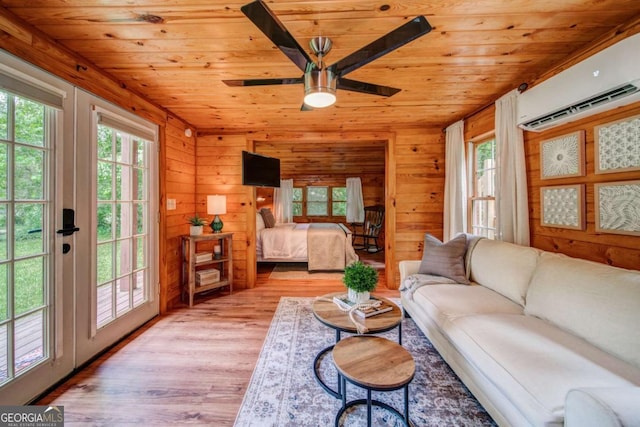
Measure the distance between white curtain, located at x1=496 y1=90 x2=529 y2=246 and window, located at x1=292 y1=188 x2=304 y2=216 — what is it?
5440 millimetres

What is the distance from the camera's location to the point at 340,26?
1.49 meters

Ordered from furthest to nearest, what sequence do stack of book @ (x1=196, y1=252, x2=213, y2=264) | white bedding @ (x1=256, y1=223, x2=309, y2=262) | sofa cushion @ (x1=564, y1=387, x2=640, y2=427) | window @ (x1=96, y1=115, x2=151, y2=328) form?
white bedding @ (x1=256, y1=223, x2=309, y2=262), stack of book @ (x1=196, y1=252, x2=213, y2=264), window @ (x1=96, y1=115, x2=151, y2=328), sofa cushion @ (x1=564, y1=387, x2=640, y2=427)

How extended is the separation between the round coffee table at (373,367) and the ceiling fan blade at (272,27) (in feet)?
5.23

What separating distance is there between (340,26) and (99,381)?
2.81 m

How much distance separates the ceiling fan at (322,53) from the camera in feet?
3.45

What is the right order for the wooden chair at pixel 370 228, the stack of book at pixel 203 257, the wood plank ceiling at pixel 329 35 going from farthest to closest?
the wooden chair at pixel 370 228 → the stack of book at pixel 203 257 → the wood plank ceiling at pixel 329 35

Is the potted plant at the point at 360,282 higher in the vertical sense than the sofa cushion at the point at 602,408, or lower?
higher

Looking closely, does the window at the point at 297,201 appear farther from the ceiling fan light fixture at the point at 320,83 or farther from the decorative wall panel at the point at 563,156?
the ceiling fan light fixture at the point at 320,83

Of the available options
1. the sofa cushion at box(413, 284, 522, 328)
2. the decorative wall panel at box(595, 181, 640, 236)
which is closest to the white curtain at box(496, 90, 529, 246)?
the decorative wall panel at box(595, 181, 640, 236)

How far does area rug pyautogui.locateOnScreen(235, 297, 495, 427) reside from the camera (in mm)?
1403

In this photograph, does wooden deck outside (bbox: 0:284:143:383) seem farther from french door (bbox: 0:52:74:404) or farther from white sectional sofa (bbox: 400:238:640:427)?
white sectional sofa (bbox: 400:238:640:427)

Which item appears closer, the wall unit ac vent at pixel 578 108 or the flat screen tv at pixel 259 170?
the wall unit ac vent at pixel 578 108

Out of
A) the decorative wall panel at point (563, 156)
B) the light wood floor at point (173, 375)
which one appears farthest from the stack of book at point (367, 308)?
the decorative wall panel at point (563, 156)

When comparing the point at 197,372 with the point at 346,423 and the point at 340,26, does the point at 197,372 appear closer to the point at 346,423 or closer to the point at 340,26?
the point at 346,423
